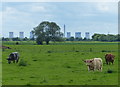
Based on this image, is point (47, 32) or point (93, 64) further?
point (47, 32)

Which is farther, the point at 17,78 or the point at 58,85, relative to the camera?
the point at 17,78

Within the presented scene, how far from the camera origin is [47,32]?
112 m

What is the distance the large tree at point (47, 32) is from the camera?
11129 centimetres

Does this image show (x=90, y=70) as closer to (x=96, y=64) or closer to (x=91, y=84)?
(x=96, y=64)

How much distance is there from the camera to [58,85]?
14.9m

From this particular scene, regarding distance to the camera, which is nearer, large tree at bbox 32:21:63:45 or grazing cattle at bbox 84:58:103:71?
grazing cattle at bbox 84:58:103:71

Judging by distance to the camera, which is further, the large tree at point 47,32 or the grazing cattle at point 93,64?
the large tree at point 47,32

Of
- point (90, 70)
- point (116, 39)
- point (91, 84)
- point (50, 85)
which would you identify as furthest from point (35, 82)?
point (116, 39)

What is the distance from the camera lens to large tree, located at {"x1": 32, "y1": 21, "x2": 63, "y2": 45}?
111287 millimetres

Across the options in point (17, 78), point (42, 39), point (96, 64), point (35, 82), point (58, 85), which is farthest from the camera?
point (42, 39)

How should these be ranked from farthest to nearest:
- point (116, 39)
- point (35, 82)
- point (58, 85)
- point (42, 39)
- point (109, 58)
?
point (116, 39)
point (42, 39)
point (109, 58)
point (35, 82)
point (58, 85)

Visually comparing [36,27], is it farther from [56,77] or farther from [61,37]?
[56,77]

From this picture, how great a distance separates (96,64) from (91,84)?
5571 mm

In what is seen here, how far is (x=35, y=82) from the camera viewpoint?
16.0 m
